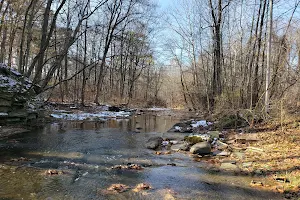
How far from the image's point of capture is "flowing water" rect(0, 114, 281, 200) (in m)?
4.64

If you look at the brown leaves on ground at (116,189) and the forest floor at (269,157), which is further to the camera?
the forest floor at (269,157)

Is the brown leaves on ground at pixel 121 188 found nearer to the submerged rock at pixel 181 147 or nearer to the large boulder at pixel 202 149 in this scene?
the large boulder at pixel 202 149

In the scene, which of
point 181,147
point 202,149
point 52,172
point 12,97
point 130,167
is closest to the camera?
point 52,172

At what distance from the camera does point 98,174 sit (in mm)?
5730

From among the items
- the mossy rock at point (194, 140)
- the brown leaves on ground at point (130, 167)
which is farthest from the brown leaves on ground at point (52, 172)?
the mossy rock at point (194, 140)

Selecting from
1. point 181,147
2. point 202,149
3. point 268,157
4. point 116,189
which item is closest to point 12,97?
point 181,147

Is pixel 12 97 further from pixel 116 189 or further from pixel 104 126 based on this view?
pixel 116 189

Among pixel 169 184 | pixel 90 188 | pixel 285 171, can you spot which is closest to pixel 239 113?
pixel 285 171

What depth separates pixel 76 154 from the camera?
738cm

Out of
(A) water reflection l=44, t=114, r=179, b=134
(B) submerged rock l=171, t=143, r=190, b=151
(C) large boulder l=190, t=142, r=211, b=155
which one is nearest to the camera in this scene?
(C) large boulder l=190, t=142, r=211, b=155

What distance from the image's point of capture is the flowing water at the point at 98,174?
464 centimetres

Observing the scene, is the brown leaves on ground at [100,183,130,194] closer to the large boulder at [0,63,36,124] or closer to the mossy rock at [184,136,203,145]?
the mossy rock at [184,136,203,145]

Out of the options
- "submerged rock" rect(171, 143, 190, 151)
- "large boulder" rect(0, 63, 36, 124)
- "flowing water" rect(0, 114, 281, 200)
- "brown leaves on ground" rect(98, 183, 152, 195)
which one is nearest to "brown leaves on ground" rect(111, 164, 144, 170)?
"flowing water" rect(0, 114, 281, 200)

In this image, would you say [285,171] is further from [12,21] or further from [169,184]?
[12,21]
